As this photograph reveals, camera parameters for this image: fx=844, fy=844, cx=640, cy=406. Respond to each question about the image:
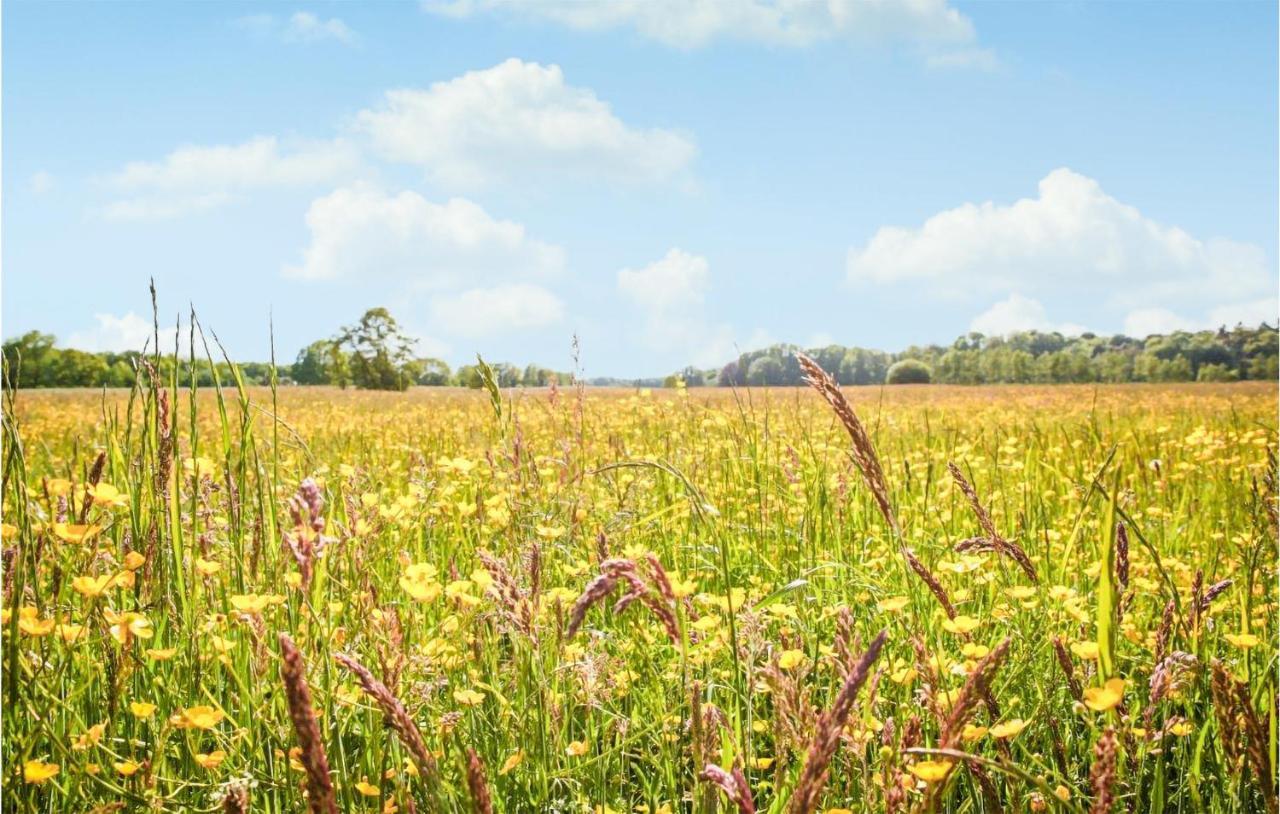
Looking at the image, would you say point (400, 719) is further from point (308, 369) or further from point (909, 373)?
point (909, 373)

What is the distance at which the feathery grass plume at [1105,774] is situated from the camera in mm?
825

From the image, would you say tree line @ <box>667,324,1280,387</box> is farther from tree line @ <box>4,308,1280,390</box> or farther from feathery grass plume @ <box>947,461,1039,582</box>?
feathery grass plume @ <box>947,461,1039,582</box>

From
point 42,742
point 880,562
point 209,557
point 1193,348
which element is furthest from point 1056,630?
point 1193,348

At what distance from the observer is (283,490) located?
103 inches

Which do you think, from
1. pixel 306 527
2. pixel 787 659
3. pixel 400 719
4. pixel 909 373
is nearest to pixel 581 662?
pixel 787 659

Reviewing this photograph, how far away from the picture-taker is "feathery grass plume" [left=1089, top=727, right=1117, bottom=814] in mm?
825

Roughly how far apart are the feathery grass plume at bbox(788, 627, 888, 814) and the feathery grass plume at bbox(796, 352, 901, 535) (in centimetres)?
36

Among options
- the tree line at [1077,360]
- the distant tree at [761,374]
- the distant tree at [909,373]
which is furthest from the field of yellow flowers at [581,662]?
the distant tree at [909,373]

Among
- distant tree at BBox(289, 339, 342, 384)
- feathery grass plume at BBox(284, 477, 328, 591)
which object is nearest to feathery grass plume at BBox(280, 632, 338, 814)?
feathery grass plume at BBox(284, 477, 328, 591)

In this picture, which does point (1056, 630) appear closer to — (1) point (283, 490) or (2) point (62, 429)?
(1) point (283, 490)

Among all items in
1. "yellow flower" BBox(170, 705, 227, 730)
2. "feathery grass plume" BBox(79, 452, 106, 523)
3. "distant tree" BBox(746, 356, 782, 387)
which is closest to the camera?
"yellow flower" BBox(170, 705, 227, 730)

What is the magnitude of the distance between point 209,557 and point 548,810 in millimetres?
1095

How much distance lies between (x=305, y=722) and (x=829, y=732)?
16.8 inches

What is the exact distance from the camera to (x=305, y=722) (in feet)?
2.13
